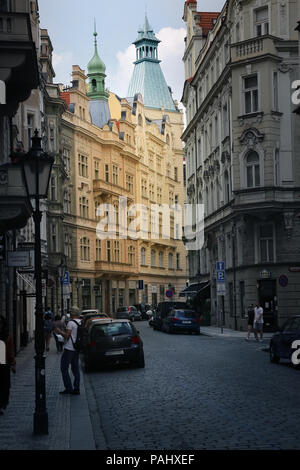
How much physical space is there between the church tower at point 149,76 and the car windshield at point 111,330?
283ft

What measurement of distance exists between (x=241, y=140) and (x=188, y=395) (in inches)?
1121

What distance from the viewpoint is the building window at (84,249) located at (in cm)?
7225

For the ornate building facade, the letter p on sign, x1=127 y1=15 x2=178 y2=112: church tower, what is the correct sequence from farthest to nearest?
x1=127 y1=15 x2=178 y2=112: church tower < the ornate building facade < the letter p on sign


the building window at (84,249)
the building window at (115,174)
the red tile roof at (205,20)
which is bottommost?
the building window at (84,249)

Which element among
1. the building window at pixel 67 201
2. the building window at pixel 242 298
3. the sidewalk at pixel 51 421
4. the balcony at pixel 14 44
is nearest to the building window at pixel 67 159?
the building window at pixel 67 201

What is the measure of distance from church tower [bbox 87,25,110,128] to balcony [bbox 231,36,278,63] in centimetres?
4442

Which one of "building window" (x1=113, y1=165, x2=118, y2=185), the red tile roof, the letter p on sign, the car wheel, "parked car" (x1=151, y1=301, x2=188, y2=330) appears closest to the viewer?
the letter p on sign

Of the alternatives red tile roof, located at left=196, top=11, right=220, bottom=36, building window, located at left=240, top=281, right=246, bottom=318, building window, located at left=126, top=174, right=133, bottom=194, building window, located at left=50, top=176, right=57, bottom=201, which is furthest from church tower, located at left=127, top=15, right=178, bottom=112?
building window, located at left=240, top=281, right=246, bottom=318

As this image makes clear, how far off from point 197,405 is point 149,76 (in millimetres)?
101312

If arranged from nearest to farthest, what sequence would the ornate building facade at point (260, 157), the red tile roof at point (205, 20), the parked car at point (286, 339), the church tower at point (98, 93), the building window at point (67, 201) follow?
1. the parked car at point (286, 339)
2. the ornate building facade at point (260, 157)
3. the red tile roof at point (205, 20)
4. the building window at point (67, 201)
5. the church tower at point (98, 93)

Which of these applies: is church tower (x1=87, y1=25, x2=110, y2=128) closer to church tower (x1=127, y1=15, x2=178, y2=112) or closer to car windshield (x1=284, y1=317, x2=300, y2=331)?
church tower (x1=127, y1=15, x2=178, y2=112)

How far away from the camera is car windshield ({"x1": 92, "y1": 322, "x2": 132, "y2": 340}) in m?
23.6

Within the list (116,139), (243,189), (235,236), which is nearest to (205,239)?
(235,236)

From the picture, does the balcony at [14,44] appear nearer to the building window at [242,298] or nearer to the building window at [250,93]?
the building window at [250,93]
